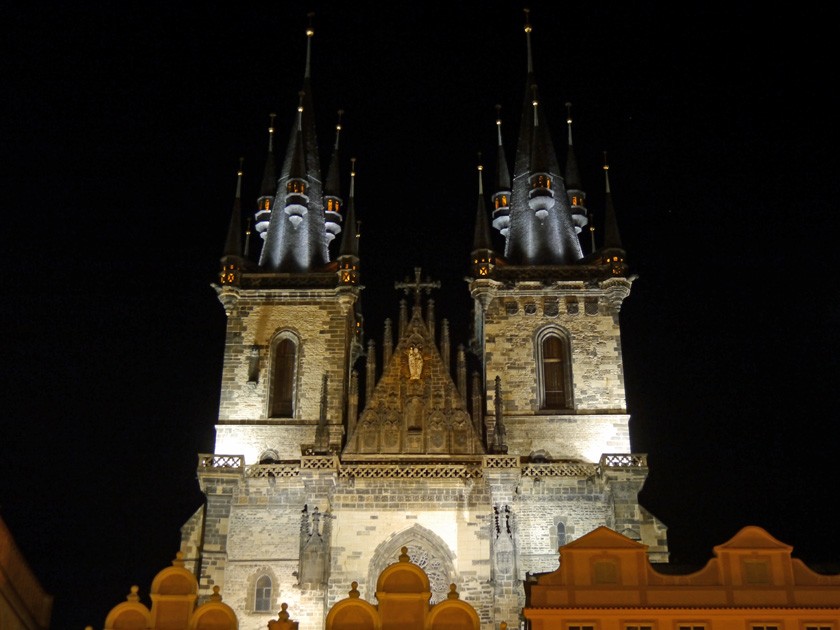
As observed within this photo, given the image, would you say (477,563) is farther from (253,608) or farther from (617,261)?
(617,261)

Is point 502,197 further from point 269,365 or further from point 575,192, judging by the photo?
point 269,365

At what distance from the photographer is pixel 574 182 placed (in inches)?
1895

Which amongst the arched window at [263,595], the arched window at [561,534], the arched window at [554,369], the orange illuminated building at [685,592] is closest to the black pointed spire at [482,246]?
the arched window at [554,369]

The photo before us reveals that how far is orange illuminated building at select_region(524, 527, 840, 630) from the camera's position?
82.9 feet

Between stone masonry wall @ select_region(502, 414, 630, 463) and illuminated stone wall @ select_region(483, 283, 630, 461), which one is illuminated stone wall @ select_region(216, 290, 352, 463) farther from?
stone masonry wall @ select_region(502, 414, 630, 463)

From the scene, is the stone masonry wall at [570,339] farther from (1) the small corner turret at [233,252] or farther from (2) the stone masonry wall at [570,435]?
(1) the small corner turret at [233,252]

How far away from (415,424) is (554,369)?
5.13 meters

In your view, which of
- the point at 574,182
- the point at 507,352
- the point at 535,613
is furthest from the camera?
the point at 574,182

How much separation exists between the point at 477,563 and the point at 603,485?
456 centimetres

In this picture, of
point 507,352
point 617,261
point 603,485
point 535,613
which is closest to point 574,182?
point 617,261

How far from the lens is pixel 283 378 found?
41.7 metres

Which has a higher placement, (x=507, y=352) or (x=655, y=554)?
(x=507, y=352)

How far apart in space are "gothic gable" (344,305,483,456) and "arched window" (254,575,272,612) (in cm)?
466

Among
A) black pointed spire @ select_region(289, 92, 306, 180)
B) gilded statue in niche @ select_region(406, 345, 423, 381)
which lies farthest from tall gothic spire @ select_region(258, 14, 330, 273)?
gilded statue in niche @ select_region(406, 345, 423, 381)
